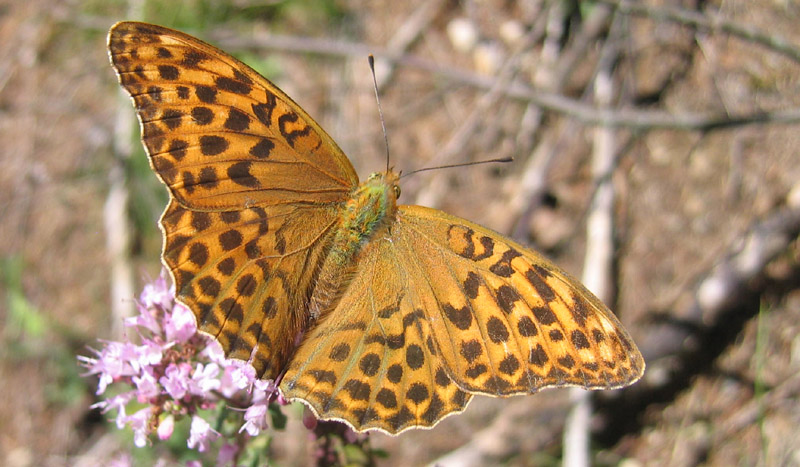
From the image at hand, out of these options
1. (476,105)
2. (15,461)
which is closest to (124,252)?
(15,461)

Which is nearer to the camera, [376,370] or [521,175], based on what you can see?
[376,370]

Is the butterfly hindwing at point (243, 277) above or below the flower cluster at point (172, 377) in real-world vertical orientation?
above

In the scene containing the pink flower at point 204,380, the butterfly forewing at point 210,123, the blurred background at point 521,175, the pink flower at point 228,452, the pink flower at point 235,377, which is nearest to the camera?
the butterfly forewing at point 210,123

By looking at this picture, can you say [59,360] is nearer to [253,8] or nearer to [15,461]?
[15,461]

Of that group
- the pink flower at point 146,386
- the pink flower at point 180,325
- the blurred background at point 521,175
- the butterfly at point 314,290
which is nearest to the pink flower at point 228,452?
the pink flower at point 146,386

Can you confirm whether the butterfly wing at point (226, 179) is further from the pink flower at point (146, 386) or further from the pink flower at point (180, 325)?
the pink flower at point (146, 386)

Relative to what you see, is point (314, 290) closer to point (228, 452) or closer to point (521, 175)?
point (228, 452)

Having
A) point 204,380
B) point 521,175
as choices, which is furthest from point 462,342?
point 521,175

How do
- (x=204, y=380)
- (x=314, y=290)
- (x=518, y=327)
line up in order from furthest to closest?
(x=204, y=380) → (x=314, y=290) → (x=518, y=327)
